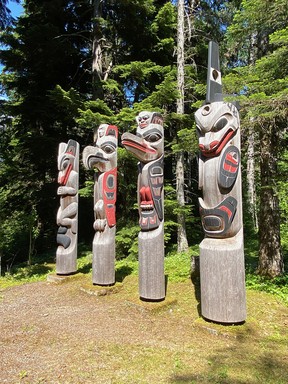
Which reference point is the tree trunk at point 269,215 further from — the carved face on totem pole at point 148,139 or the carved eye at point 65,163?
the carved eye at point 65,163

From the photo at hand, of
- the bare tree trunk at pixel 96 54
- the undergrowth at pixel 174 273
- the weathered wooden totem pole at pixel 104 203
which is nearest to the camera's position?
the undergrowth at pixel 174 273

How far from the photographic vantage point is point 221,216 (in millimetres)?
4258

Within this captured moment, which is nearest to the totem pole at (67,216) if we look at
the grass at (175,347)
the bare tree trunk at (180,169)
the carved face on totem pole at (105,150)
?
the carved face on totem pole at (105,150)

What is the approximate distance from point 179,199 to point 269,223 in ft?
11.4

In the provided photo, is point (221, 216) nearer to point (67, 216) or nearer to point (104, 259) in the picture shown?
point (104, 259)

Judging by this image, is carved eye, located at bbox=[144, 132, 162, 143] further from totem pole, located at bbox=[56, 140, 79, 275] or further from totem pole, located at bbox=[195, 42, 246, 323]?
totem pole, located at bbox=[56, 140, 79, 275]

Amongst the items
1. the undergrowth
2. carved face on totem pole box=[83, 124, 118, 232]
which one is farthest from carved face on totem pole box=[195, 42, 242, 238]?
carved face on totem pole box=[83, 124, 118, 232]

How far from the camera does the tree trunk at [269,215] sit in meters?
6.75

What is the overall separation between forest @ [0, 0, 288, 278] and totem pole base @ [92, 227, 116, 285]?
2.69 meters

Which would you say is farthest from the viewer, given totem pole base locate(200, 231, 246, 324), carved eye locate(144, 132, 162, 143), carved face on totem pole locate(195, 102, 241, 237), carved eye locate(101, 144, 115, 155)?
carved eye locate(101, 144, 115, 155)

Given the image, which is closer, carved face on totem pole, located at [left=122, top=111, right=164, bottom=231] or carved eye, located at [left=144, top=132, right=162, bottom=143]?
carved face on totem pole, located at [left=122, top=111, right=164, bottom=231]

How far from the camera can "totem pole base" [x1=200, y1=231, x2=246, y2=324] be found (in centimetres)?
414

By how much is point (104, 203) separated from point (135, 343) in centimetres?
332

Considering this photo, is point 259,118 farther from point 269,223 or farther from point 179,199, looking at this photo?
point 179,199
